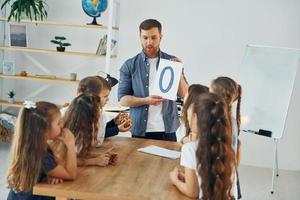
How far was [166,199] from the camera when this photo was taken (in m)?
1.66

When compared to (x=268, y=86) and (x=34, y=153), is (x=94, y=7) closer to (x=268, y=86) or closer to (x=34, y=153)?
(x=268, y=86)

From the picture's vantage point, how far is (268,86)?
4129mm

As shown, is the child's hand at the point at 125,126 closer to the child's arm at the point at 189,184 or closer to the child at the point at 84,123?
the child at the point at 84,123

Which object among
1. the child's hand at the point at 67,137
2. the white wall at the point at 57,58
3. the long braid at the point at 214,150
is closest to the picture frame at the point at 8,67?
the white wall at the point at 57,58

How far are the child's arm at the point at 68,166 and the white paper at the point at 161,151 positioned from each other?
575 millimetres

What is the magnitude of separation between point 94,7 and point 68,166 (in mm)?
2951

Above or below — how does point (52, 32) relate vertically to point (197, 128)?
above

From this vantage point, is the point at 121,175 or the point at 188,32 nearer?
the point at 121,175

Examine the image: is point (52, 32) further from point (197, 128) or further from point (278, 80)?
point (197, 128)

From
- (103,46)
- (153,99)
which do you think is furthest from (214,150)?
(103,46)

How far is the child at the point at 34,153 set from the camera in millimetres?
1711

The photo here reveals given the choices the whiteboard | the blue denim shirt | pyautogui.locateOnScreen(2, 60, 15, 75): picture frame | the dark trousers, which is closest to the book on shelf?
pyautogui.locateOnScreen(2, 60, 15, 75): picture frame

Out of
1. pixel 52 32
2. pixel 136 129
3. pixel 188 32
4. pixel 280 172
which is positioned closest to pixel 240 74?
pixel 188 32

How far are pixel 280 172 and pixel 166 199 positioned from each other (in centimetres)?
326
